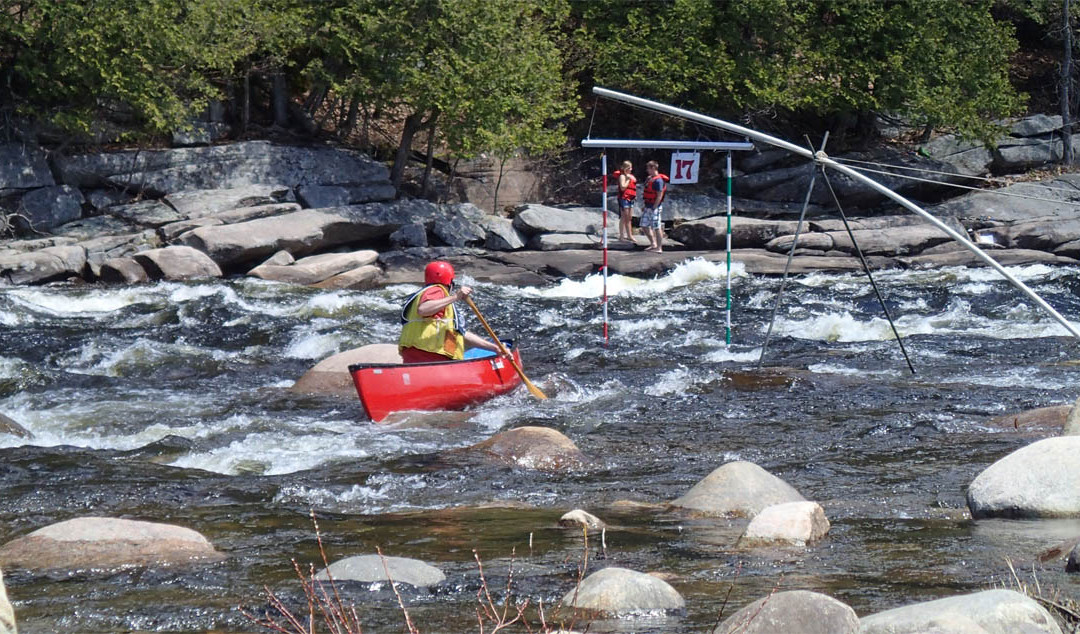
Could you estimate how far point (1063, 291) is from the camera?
16.6m

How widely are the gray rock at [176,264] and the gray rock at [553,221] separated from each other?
5.93 meters

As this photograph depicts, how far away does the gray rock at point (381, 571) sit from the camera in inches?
199

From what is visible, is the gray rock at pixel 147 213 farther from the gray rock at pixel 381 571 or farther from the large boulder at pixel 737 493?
the gray rock at pixel 381 571

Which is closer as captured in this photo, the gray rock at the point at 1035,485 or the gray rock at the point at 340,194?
the gray rock at the point at 1035,485

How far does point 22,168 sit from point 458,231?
291 inches

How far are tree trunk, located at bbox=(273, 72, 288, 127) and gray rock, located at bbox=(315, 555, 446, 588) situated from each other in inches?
781

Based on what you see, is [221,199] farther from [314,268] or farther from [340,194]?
[314,268]

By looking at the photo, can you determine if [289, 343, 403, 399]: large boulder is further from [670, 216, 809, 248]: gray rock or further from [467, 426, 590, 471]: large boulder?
[670, 216, 809, 248]: gray rock

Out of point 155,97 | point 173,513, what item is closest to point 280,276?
point 155,97

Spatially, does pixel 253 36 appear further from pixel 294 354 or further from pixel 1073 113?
pixel 1073 113

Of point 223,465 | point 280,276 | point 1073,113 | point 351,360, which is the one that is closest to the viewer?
point 223,465

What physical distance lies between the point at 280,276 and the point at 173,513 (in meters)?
11.8

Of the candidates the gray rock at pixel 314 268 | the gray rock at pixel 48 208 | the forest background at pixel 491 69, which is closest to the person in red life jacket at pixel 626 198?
the forest background at pixel 491 69

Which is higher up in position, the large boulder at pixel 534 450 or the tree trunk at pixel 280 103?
the tree trunk at pixel 280 103
